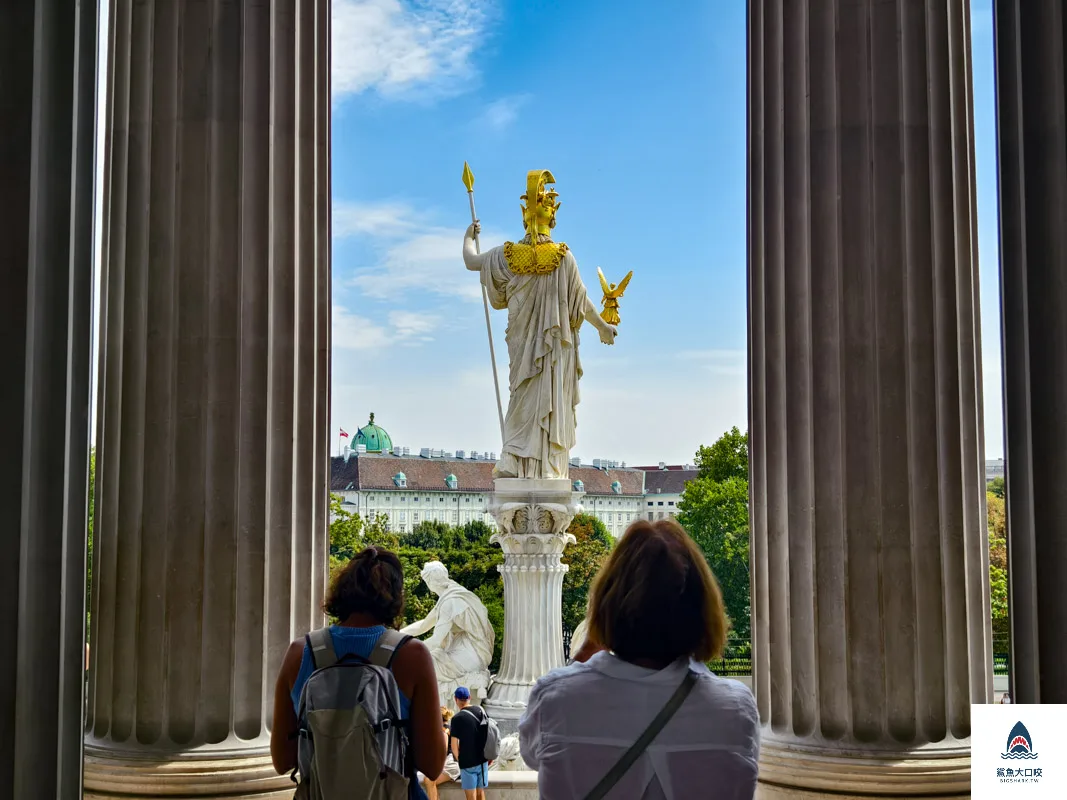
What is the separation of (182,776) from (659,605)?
164 inches

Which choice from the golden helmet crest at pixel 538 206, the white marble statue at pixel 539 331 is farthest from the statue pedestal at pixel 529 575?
the golden helmet crest at pixel 538 206

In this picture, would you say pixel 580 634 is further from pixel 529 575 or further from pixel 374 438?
pixel 374 438

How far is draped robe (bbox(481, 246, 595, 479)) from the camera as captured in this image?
48.5 feet

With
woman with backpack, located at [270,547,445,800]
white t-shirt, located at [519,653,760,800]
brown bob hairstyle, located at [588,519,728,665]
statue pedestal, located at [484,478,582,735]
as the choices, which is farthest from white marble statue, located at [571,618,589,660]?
statue pedestal, located at [484,478,582,735]

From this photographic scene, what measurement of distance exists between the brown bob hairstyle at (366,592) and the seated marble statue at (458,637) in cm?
1058

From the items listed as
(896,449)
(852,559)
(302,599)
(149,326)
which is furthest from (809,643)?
(149,326)

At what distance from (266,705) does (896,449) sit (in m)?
4.12

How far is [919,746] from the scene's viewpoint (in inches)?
252

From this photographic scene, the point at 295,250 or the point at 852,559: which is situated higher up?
the point at 295,250

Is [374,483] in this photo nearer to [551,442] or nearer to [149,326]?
[551,442]

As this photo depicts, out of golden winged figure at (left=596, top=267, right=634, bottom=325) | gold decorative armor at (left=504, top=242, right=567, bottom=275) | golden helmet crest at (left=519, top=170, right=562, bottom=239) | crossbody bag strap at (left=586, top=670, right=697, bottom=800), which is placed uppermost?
golden helmet crest at (left=519, top=170, right=562, bottom=239)

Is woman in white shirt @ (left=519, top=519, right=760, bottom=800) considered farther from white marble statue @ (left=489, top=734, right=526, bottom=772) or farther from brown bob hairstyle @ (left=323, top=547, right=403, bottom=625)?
white marble statue @ (left=489, top=734, right=526, bottom=772)

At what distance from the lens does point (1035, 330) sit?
3.91m

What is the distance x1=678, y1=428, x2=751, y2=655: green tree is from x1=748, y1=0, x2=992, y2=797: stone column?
190 feet
